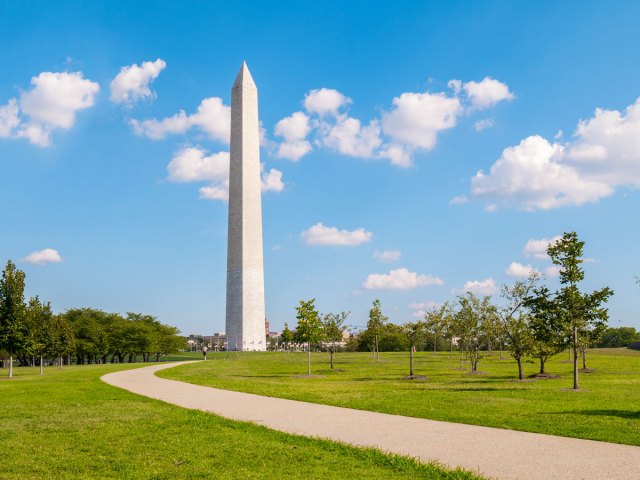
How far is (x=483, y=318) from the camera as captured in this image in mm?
41906

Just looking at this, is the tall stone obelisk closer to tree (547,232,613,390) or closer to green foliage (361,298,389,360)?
green foliage (361,298,389,360)

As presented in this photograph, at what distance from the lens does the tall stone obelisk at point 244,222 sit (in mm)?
86562

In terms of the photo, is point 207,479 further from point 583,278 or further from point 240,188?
point 240,188

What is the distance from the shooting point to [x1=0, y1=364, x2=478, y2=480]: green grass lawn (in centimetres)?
932

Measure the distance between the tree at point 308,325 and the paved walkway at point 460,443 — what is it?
23.2m

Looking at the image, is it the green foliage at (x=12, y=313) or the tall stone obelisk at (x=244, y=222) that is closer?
the green foliage at (x=12, y=313)

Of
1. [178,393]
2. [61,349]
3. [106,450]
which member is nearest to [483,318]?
[178,393]

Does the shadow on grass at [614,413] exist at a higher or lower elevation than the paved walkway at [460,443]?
lower

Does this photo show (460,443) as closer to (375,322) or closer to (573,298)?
(573,298)

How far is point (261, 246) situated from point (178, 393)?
67200 millimetres

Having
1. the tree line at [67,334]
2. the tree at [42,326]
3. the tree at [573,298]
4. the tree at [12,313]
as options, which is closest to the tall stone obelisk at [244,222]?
the tree line at [67,334]

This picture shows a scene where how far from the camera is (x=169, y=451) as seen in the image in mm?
10984

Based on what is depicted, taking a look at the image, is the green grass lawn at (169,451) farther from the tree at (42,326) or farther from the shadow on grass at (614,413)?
the tree at (42,326)

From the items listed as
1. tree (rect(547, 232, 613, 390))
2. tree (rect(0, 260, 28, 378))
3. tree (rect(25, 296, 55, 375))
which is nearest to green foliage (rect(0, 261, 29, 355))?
tree (rect(0, 260, 28, 378))
